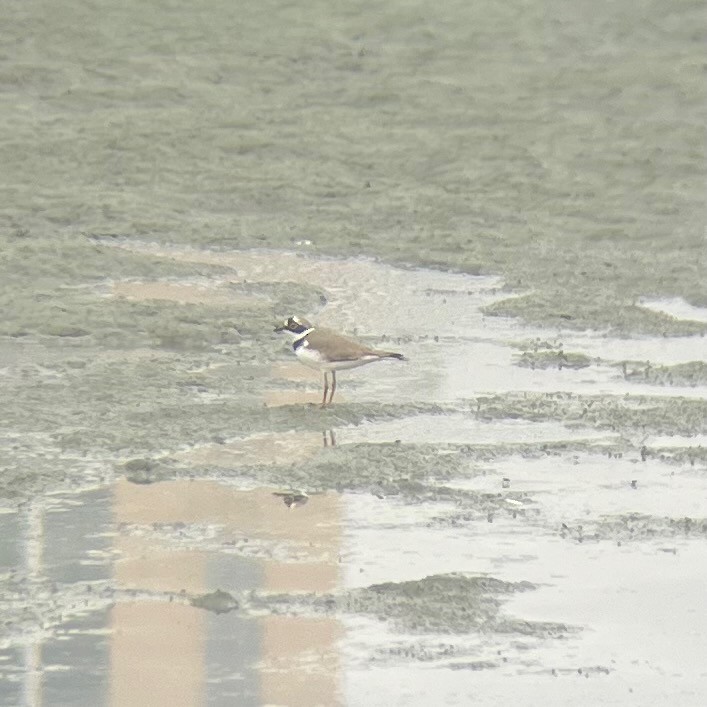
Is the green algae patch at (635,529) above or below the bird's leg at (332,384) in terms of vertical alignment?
below

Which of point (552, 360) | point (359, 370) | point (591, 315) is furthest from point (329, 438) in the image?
point (591, 315)

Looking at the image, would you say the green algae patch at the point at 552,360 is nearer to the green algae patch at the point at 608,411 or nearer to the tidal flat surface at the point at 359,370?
the tidal flat surface at the point at 359,370

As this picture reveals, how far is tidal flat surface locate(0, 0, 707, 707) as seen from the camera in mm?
6996

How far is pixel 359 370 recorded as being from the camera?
11203 millimetres

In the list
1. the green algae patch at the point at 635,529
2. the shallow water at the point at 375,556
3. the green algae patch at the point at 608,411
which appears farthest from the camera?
the green algae patch at the point at 608,411

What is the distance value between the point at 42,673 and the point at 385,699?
1.05 m

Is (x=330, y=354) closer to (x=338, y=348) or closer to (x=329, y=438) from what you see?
(x=338, y=348)

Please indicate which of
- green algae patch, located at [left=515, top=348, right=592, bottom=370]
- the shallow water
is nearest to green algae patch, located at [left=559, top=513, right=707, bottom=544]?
the shallow water

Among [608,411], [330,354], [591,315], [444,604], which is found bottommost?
[444,604]

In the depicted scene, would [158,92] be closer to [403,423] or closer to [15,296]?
[15,296]

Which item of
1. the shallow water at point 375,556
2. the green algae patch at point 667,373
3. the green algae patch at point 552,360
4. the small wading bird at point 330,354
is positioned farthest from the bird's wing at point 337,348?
the green algae patch at point 667,373

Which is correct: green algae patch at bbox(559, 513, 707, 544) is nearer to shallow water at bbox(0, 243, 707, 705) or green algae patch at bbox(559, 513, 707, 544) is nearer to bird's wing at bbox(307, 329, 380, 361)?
shallow water at bbox(0, 243, 707, 705)

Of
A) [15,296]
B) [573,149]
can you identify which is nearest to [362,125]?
[573,149]

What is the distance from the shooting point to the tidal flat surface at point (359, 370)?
700 centimetres
